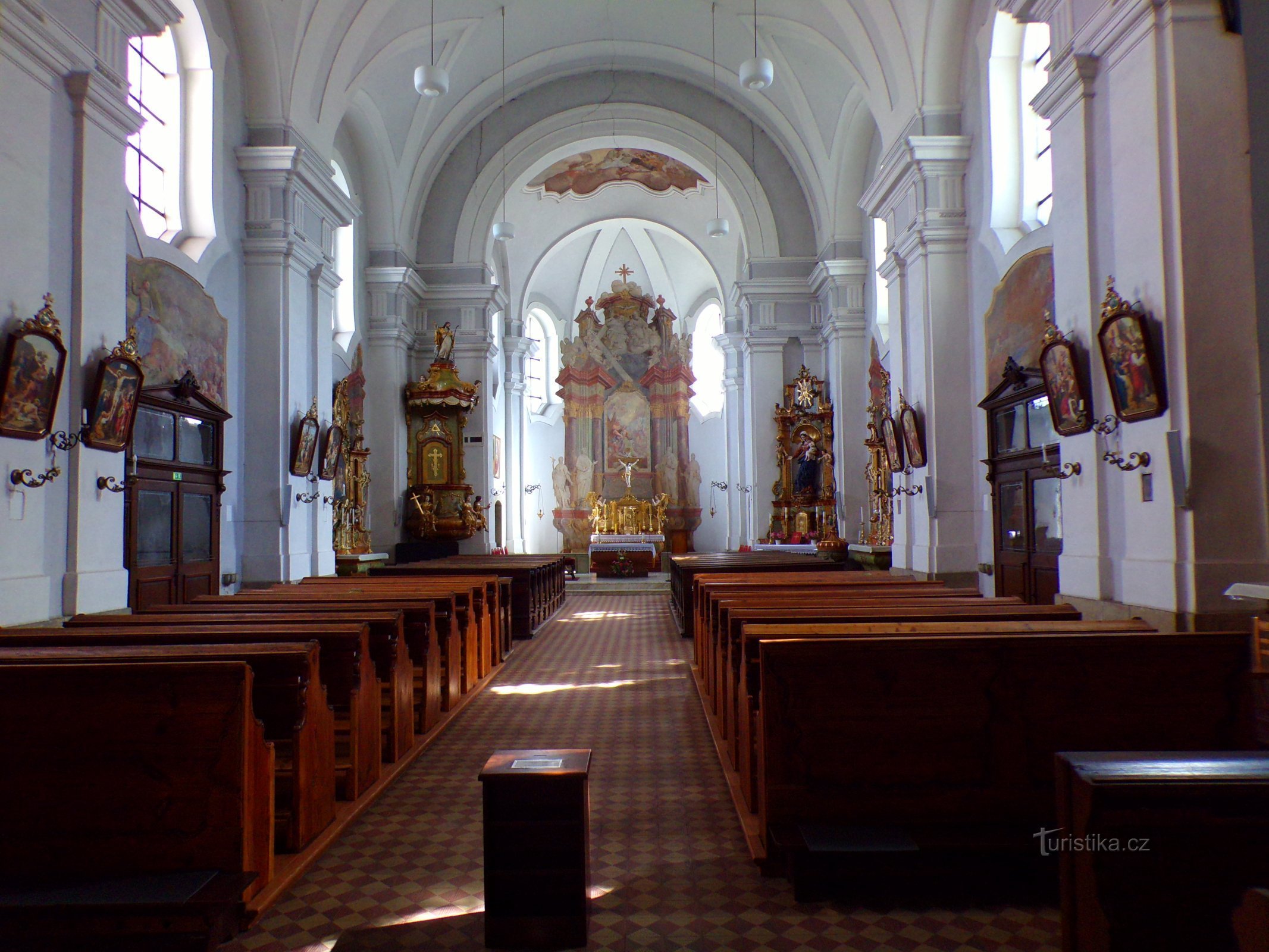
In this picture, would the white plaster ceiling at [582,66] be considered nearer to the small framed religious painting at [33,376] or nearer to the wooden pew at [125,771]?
the small framed religious painting at [33,376]

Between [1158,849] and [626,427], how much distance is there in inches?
861

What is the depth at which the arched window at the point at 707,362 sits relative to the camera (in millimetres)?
24375

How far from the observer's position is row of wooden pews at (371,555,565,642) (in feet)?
31.5

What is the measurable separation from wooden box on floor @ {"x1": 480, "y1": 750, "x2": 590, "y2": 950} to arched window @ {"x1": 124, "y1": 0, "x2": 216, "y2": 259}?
7891mm

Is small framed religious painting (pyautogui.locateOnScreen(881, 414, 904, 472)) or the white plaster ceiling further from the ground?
the white plaster ceiling

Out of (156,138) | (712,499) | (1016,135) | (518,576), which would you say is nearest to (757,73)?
(1016,135)

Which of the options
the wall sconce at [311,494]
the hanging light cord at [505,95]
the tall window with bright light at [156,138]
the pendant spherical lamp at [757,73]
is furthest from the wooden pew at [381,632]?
Result: the hanging light cord at [505,95]

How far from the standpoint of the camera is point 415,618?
17.0 feet

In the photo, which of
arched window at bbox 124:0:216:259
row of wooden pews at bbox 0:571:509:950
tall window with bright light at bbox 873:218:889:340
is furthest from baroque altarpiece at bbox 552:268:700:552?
row of wooden pews at bbox 0:571:509:950

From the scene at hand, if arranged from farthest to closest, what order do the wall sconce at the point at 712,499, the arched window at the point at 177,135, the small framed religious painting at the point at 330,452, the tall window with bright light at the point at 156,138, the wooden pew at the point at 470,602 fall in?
1. the wall sconce at the point at 712,499
2. the small framed religious painting at the point at 330,452
3. the arched window at the point at 177,135
4. the tall window with bright light at the point at 156,138
5. the wooden pew at the point at 470,602

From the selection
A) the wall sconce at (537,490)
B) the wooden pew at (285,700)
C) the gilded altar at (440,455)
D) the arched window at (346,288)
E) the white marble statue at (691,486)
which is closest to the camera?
the wooden pew at (285,700)

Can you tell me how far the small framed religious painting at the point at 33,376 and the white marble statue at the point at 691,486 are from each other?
713 inches

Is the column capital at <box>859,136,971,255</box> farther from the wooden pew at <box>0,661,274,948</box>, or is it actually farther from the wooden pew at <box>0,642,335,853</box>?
the wooden pew at <box>0,661,274,948</box>

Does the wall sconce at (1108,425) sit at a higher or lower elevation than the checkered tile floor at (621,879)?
higher
